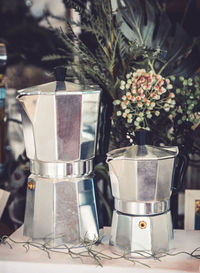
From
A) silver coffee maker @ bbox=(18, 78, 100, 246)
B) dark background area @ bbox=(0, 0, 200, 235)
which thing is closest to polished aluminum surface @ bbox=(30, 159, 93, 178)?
silver coffee maker @ bbox=(18, 78, 100, 246)

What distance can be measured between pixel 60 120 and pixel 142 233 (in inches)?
11.7

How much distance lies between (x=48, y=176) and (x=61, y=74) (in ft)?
0.77

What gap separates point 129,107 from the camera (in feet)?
2.90

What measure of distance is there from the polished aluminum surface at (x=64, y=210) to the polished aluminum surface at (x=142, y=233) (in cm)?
8

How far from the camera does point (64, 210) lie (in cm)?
84

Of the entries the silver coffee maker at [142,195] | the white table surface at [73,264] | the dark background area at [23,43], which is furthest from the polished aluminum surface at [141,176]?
the dark background area at [23,43]

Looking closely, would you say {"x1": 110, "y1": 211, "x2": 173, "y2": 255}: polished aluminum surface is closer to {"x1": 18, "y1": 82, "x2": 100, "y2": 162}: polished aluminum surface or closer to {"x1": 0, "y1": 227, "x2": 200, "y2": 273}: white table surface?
{"x1": 0, "y1": 227, "x2": 200, "y2": 273}: white table surface

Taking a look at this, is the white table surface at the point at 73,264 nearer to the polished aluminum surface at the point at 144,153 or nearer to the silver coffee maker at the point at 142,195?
the silver coffee maker at the point at 142,195

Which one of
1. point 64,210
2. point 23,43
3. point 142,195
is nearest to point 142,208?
point 142,195

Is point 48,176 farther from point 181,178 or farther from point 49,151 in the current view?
point 181,178

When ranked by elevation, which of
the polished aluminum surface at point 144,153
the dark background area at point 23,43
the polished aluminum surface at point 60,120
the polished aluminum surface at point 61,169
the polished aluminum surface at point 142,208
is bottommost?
the polished aluminum surface at point 142,208

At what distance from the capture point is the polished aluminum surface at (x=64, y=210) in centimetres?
84

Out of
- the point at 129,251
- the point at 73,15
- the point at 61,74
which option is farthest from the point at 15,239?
the point at 73,15

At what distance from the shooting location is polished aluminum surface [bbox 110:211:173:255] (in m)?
0.78
